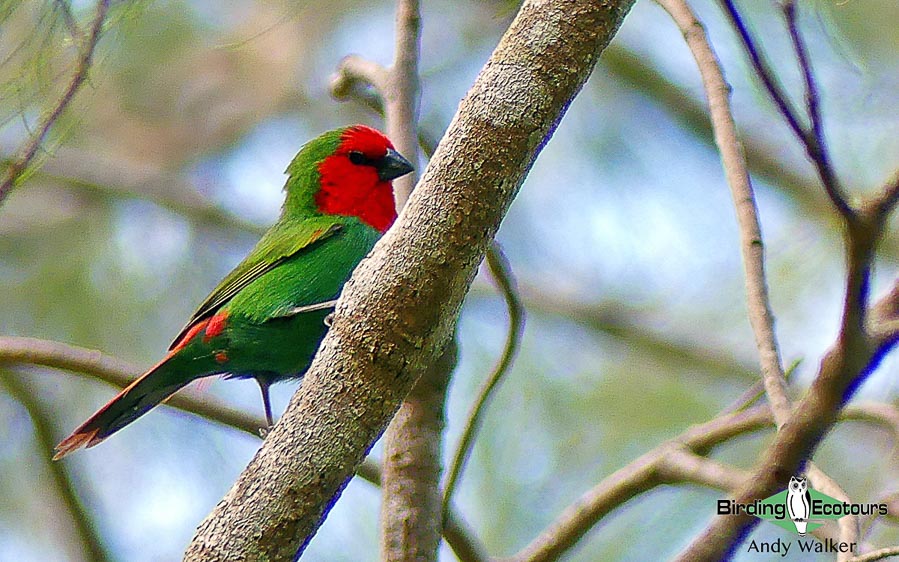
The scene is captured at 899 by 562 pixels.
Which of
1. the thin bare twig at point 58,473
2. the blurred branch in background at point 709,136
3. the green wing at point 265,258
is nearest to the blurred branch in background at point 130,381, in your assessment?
the green wing at point 265,258

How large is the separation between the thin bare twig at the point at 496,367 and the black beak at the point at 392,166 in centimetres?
54

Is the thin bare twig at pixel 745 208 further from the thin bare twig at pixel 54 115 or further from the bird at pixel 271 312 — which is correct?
the thin bare twig at pixel 54 115

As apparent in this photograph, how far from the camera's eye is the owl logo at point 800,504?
2.15 meters

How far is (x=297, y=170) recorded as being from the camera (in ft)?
13.6

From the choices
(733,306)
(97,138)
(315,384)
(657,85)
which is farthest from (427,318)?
(97,138)

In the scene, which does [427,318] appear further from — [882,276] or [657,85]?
[657,85]

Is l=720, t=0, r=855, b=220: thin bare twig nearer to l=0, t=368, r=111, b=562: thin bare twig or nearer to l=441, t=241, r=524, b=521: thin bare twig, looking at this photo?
l=441, t=241, r=524, b=521: thin bare twig

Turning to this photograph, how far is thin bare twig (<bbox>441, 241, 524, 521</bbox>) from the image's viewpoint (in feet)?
9.80

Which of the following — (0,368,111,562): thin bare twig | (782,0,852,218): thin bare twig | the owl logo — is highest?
(0,368,111,562): thin bare twig

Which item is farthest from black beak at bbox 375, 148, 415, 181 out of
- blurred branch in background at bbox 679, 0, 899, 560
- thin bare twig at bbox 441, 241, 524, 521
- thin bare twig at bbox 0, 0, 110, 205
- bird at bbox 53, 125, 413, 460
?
blurred branch in background at bbox 679, 0, 899, 560

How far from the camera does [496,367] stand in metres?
3.12

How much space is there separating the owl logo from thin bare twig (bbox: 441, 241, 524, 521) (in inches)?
39.5

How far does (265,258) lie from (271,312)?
0.92ft

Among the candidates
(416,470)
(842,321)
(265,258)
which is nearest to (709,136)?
(265,258)
